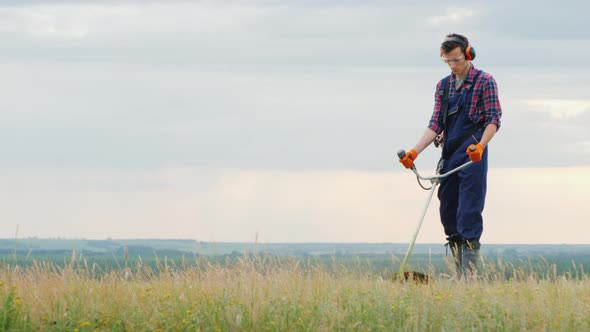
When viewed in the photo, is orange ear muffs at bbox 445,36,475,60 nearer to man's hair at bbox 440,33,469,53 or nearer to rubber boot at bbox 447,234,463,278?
man's hair at bbox 440,33,469,53

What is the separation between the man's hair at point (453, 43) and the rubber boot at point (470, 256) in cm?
195

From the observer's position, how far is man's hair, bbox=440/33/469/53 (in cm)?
990

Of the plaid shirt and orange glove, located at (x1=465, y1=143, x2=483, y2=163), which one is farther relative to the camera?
the plaid shirt

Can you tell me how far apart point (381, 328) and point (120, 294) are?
2.33 meters

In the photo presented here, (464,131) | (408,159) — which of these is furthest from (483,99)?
(408,159)

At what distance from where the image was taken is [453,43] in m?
9.90

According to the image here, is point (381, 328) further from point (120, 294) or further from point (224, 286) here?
point (120, 294)

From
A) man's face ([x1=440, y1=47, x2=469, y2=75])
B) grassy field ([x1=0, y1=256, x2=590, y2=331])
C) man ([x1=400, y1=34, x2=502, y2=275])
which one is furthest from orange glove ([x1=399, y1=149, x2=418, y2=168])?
grassy field ([x1=0, y1=256, x2=590, y2=331])

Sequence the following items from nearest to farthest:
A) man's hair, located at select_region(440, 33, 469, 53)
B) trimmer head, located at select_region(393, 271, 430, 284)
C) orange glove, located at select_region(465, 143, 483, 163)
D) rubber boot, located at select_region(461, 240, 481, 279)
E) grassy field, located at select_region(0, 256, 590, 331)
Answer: grassy field, located at select_region(0, 256, 590, 331), trimmer head, located at select_region(393, 271, 430, 284), orange glove, located at select_region(465, 143, 483, 163), man's hair, located at select_region(440, 33, 469, 53), rubber boot, located at select_region(461, 240, 481, 279)

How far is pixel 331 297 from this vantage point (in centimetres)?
812

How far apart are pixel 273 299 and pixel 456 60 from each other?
3.43 meters

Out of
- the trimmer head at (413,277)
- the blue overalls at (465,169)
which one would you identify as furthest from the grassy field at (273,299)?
A: the blue overalls at (465,169)

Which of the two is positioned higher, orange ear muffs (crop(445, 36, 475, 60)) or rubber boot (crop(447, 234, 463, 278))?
orange ear muffs (crop(445, 36, 475, 60))

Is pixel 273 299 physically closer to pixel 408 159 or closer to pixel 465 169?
pixel 408 159
